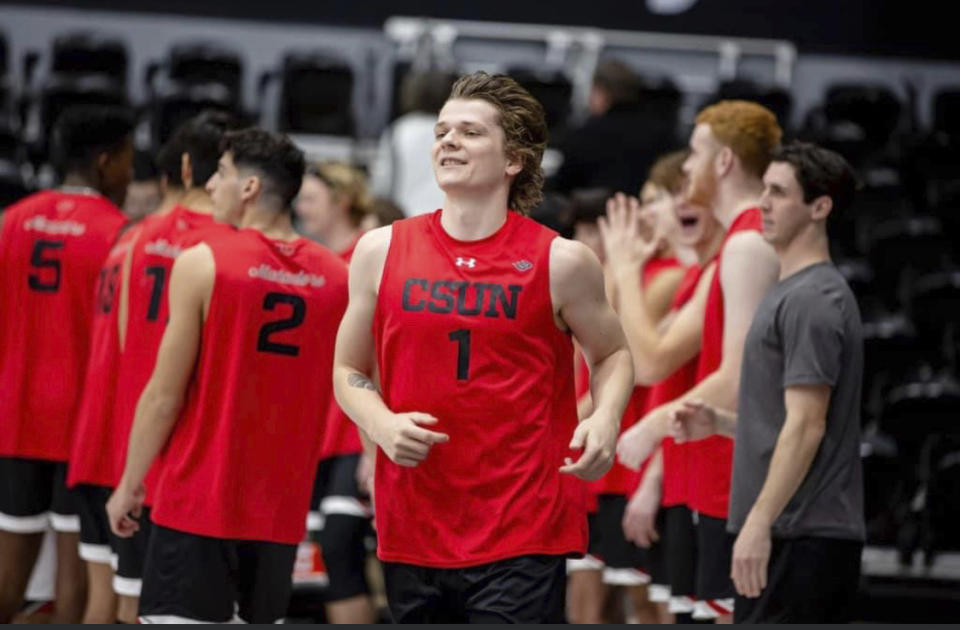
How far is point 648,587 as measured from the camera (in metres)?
6.34

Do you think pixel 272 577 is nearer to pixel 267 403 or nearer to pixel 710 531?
pixel 267 403

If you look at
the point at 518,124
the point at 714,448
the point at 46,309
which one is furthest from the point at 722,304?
the point at 46,309

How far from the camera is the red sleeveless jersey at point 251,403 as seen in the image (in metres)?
4.54

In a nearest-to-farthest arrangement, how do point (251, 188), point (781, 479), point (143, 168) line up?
point (781, 479) → point (251, 188) → point (143, 168)

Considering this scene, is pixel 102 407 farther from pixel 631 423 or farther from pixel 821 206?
pixel 821 206

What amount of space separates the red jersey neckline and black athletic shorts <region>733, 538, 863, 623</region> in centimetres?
132

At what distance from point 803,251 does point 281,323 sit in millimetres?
1643

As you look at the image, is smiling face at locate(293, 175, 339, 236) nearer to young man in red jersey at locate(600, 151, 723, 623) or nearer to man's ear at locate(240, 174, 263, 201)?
young man in red jersey at locate(600, 151, 723, 623)

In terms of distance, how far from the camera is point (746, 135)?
5.11m

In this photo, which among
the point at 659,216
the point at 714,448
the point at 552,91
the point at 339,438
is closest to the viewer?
the point at 714,448

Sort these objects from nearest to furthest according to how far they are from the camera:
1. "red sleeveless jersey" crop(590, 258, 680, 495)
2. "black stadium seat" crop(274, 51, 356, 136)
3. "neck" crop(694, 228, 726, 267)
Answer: "neck" crop(694, 228, 726, 267)
"red sleeveless jersey" crop(590, 258, 680, 495)
"black stadium seat" crop(274, 51, 356, 136)

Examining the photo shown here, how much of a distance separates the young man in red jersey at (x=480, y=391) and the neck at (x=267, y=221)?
1.08m

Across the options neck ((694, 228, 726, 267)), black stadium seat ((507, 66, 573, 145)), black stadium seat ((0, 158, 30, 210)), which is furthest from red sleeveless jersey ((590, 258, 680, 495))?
black stadium seat ((507, 66, 573, 145))

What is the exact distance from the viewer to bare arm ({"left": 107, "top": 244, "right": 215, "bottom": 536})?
4.52 metres
